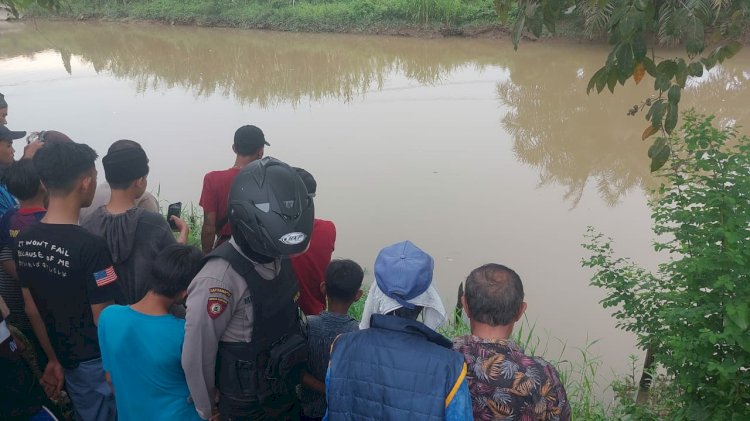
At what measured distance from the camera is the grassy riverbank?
16984mm

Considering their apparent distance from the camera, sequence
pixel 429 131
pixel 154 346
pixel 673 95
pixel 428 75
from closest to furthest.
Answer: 1. pixel 673 95
2. pixel 154 346
3. pixel 429 131
4. pixel 428 75

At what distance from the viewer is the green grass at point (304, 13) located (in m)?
17.1

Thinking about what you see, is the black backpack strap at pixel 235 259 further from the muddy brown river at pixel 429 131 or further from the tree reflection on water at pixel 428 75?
the tree reflection on water at pixel 428 75

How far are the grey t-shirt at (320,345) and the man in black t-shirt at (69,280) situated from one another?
2.33 feet

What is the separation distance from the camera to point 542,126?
8.66m

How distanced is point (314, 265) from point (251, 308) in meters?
0.88

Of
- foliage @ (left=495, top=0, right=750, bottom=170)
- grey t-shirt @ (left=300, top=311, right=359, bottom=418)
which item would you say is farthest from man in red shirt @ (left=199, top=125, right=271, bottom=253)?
foliage @ (left=495, top=0, right=750, bottom=170)

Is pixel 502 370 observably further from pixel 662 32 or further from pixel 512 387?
pixel 662 32

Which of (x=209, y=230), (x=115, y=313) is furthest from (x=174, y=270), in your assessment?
(x=209, y=230)

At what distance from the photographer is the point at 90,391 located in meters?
2.22

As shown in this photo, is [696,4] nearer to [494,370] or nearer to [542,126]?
[494,370]

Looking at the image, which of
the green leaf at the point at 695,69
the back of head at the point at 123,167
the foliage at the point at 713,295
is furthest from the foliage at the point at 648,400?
the back of head at the point at 123,167

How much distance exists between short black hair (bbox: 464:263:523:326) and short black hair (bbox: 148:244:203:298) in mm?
838

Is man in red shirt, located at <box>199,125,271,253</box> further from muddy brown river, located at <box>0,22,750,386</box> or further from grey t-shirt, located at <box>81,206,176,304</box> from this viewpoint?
muddy brown river, located at <box>0,22,750,386</box>
